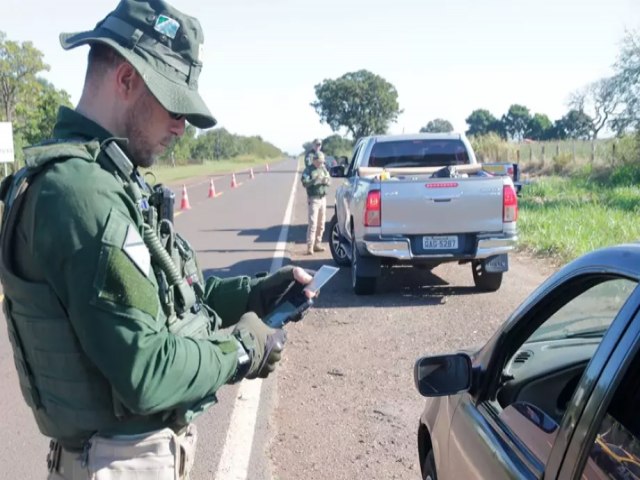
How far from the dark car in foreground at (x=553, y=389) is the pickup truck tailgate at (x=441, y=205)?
504 centimetres

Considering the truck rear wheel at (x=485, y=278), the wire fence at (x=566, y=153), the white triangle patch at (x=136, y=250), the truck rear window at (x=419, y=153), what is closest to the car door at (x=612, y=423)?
the white triangle patch at (x=136, y=250)

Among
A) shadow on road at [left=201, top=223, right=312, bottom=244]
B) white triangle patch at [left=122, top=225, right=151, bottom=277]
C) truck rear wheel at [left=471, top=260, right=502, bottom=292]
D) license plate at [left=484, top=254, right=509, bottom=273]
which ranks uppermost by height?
white triangle patch at [left=122, top=225, right=151, bottom=277]

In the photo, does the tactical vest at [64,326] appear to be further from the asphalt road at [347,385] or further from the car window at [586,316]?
the asphalt road at [347,385]

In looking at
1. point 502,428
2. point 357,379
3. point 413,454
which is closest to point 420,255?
point 357,379

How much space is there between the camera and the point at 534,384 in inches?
97.9

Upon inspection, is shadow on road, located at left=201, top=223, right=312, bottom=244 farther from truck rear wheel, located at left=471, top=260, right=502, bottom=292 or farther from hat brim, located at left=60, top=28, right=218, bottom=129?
hat brim, located at left=60, top=28, right=218, bottom=129

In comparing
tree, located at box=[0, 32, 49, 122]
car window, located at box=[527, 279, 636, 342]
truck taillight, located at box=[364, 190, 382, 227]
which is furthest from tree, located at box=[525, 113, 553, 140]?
car window, located at box=[527, 279, 636, 342]

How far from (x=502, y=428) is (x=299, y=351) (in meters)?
4.29

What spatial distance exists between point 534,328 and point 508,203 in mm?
5783

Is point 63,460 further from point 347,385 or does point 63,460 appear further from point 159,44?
point 347,385

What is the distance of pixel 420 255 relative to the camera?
8172mm

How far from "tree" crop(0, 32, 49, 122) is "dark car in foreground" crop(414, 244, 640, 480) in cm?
4137

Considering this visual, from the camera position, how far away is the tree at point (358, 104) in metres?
91.6

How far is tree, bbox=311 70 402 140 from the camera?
301 feet
